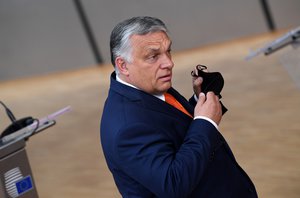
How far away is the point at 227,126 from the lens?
4.61m

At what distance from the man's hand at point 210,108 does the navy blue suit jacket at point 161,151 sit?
1.0 inches

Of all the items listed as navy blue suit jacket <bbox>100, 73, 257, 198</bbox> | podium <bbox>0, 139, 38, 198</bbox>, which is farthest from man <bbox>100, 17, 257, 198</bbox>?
podium <bbox>0, 139, 38, 198</bbox>

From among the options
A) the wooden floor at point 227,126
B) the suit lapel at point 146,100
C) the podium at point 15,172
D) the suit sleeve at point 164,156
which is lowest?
the wooden floor at point 227,126

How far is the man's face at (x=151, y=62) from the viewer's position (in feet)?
4.83

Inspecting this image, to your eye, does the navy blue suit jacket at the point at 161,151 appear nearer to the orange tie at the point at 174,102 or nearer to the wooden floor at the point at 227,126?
the orange tie at the point at 174,102

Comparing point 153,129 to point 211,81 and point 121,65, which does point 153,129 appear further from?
point 211,81

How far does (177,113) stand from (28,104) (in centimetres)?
649

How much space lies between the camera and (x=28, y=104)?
25.7ft

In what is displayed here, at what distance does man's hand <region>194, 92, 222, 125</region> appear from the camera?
151 centimetres

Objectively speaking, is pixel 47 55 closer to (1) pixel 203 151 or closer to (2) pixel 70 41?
(2) pixel 70 41

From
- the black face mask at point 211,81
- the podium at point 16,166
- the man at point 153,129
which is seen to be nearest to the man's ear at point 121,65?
the man at point 153,129

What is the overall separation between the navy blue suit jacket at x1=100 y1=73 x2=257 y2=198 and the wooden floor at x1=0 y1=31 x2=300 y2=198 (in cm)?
162

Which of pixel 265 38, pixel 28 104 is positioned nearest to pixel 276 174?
pixel 265 38

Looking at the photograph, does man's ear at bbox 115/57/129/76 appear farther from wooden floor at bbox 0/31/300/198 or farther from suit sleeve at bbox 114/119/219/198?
wooden floor at bbox 0/31/300/198
